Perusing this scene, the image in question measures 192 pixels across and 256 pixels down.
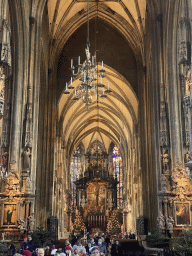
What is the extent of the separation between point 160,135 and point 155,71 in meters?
3.98

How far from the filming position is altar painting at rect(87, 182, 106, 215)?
4412cm

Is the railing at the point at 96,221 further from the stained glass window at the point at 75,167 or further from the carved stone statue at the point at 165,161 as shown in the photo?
the carved stone statue at the point at 165,161

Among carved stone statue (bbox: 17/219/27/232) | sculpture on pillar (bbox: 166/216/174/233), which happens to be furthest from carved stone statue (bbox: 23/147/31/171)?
sculpture on pillar (bbox: 166/216/174/233)

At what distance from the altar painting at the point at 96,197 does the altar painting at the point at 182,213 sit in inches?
1174

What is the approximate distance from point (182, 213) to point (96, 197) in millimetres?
30722

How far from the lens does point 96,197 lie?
4494cm

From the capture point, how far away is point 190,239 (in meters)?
8.81

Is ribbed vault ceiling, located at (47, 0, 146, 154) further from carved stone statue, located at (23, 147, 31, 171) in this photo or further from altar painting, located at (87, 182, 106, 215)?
altar painting, located at (87, 182, 106, 215)

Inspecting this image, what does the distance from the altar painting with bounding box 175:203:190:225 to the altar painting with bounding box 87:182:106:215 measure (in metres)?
29.8

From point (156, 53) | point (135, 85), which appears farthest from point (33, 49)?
point (135, 85)

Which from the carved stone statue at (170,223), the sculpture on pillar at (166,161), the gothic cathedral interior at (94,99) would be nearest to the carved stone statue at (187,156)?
the gothic cathedral interior at (94,99)

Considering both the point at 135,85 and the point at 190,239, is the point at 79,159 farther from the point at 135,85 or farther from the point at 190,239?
the point at 190,239

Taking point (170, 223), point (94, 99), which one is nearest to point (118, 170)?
point (94, 99)

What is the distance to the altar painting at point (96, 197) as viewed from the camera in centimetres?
4412
